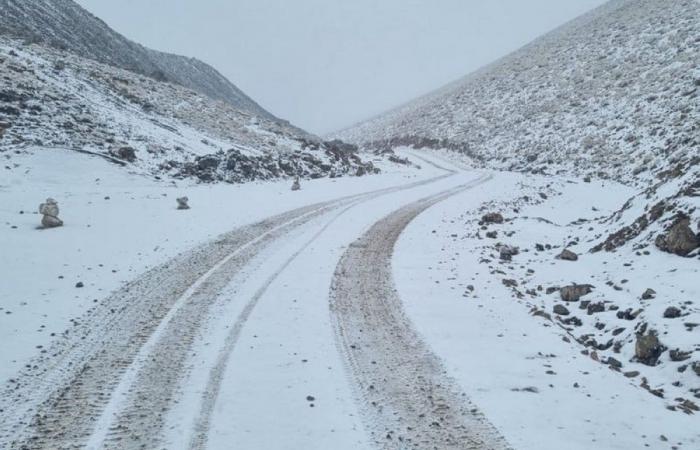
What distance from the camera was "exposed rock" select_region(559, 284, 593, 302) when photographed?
28.4 ft

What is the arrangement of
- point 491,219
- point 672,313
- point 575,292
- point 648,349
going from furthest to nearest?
1. point 491,219
2. point 575,292
3. point 672,313
4. point 648,349

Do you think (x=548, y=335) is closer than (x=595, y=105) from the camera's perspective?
Yes

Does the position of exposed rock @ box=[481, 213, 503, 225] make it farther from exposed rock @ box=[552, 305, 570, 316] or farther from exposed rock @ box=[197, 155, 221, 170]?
exposed rock @ box=[197, 155, 221, 170]

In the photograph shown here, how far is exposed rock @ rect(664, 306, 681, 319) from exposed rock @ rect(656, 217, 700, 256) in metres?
2.17

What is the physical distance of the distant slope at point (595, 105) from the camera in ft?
83.6

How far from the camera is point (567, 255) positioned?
35.9 ft

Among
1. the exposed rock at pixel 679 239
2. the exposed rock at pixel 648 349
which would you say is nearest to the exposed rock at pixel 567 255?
the exposed rock at pixel 679 239

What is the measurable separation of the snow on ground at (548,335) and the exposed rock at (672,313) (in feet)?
0.36

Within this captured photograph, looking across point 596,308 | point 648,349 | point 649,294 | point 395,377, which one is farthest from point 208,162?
point 648,349

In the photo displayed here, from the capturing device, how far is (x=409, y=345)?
6742mm

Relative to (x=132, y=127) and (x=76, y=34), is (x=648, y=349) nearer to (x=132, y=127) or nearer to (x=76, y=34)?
(x=132, y=127)

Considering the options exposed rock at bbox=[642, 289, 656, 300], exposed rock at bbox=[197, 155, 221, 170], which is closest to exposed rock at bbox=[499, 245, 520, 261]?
exposed rock at bbox=[642, 289, 656, 300]

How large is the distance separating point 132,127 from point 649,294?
80.3ft

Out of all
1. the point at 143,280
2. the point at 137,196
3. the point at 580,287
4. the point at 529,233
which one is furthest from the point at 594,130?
the point at 143,280
